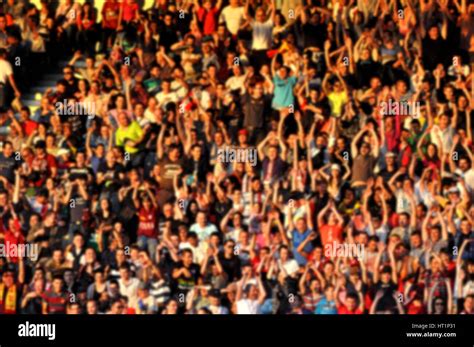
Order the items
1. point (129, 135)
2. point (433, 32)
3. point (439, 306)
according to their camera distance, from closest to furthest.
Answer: point (439, 306)
point (129, 135)
point (433, 32)

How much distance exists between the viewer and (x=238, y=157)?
2462 centimetres

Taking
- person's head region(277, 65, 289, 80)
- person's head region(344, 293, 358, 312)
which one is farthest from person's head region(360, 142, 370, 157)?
person's head region(344, 293, 358, 312)

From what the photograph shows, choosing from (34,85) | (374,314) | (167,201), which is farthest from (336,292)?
(34,85)

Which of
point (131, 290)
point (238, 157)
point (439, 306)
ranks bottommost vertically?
point (439, 306)

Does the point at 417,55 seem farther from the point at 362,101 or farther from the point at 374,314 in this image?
the point at 374,314

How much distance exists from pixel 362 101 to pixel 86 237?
4.16 metres

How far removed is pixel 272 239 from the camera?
2412 cm

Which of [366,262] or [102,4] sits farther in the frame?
[102,4]

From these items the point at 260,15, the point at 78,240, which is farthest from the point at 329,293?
the point at 260,15

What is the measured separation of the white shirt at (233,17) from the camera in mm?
25656

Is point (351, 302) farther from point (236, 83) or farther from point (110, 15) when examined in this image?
point (110, 15)

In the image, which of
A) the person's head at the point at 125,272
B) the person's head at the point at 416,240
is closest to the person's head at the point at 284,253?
the person's head at the point at 416,240

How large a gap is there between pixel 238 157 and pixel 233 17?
7.41ft
